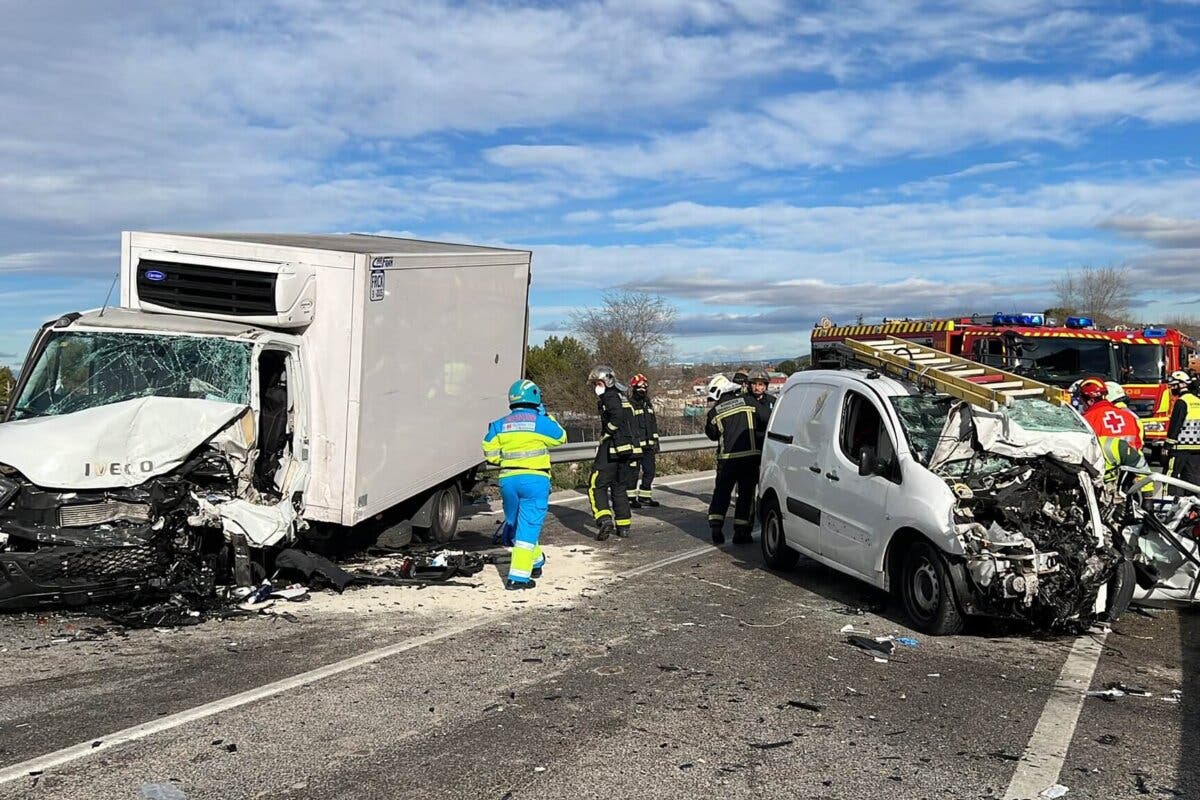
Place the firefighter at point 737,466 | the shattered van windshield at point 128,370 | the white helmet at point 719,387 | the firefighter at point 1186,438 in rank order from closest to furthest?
the shattered van windshield at point 128,370 < the firefighter at point 1186,438 < the firefighter at point 737,466 < the white helmet at point 719,387

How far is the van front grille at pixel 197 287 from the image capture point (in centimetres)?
790

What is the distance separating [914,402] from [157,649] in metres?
5.57

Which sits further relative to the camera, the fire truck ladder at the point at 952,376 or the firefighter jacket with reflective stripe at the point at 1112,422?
the firefighter jacket with reflective stripe at the point at 1112,422

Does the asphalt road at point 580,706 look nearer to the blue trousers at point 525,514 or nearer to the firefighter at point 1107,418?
the blue trousers at point 525,514

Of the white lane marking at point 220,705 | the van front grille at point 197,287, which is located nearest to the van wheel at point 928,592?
the white lane marking at point 220,705

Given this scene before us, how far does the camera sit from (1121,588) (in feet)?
22.5

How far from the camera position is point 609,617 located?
24.3 feet

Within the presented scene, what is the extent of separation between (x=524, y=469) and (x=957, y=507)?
3.41 m

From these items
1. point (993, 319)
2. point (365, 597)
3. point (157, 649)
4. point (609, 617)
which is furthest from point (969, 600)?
point (993, 319)

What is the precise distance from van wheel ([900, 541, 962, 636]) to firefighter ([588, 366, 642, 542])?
4502mm

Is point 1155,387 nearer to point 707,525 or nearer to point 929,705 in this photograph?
point 707,525

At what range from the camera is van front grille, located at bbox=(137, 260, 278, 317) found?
25.9 feet

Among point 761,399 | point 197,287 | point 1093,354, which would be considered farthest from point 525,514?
point 1093,354

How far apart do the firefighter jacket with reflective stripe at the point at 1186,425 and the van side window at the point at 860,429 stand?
163 inches
